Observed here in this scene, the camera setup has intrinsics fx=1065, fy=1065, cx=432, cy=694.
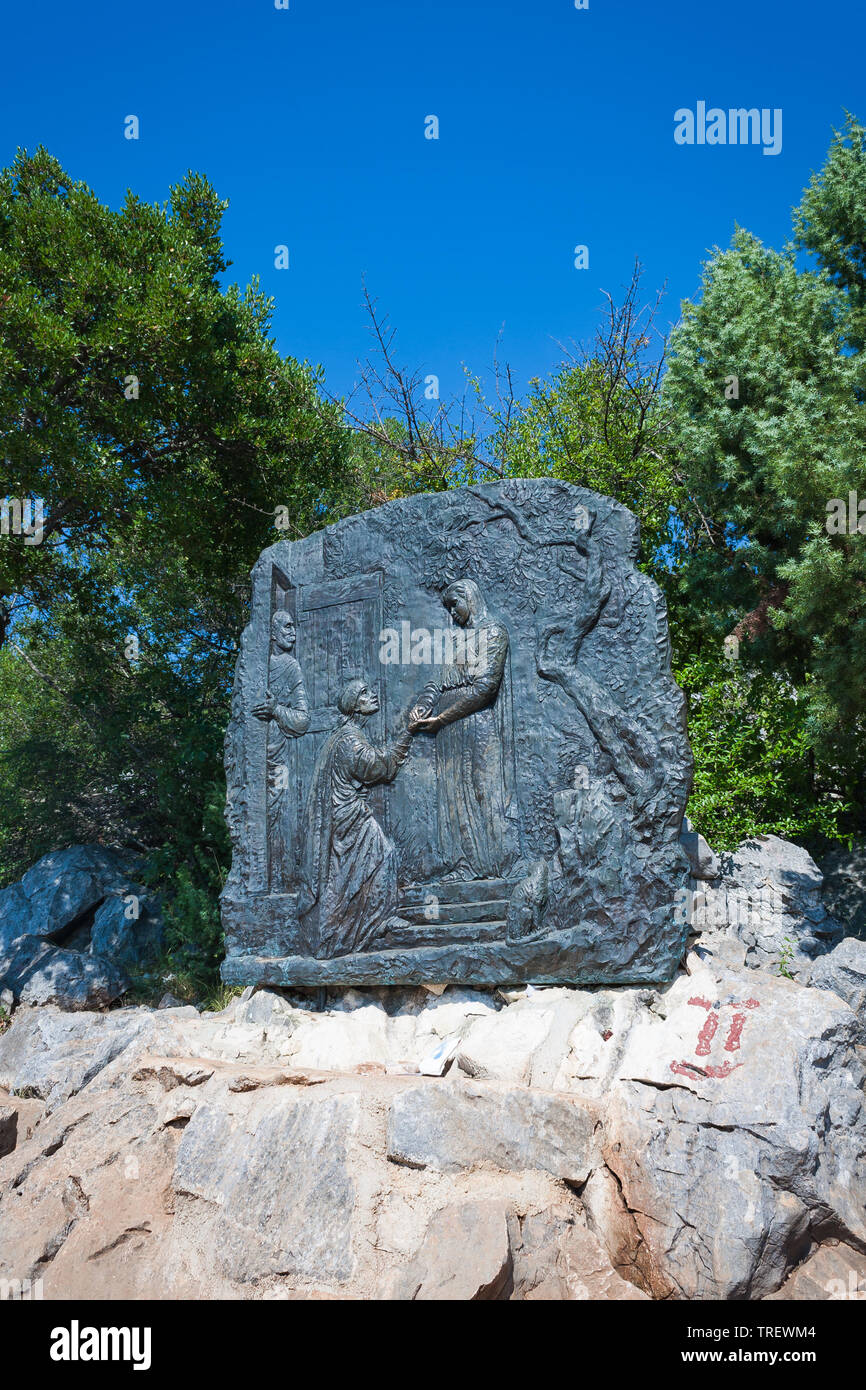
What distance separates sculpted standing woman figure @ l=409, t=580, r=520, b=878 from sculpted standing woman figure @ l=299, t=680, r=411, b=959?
38cm

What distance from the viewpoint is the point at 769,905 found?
9.11 metres

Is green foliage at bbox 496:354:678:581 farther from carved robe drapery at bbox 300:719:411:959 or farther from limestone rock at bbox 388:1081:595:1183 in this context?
limestone rock at bbox 388:1081:595:1183

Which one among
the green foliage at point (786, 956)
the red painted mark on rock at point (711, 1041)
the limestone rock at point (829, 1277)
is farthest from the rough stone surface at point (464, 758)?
the limestone rock at point (829, 1277)

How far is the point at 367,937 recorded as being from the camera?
7.66 meters

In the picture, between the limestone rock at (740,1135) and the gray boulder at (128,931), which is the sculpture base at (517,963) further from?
the gray boulder at (128,931)

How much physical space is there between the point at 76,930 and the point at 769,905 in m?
7.61

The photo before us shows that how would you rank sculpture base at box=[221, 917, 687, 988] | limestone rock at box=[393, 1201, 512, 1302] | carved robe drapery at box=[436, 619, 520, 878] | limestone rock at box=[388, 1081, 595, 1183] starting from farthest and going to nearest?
carved robe drapery at box=[436, 619, 520, 878]
sculpture base at box=[221, 917, 687, 988]
limestone rock at box=[388, 1081, 595, 1183]
limestone rock at box=[393, 1201, 512, 1302]

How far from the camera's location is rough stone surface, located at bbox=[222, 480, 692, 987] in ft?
22.7

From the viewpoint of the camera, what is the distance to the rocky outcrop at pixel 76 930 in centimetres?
1099

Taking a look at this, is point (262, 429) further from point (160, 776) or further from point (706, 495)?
point (706, 495)

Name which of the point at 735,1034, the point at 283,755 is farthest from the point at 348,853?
the point at 735,1034

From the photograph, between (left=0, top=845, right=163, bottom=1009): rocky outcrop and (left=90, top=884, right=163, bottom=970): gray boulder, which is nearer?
(left=0, top=845, right=163, bottom=1009): rocky outcrop

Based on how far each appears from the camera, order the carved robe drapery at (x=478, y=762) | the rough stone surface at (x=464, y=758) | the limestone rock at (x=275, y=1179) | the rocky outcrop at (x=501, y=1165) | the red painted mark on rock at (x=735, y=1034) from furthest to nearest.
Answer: the carved robe drapery at (x=478, y=762)
the rough stone surface at (x=464, y=758)
the red painted mark on rock at (x=735, y=1034)
the limestone rock at (x=275, y=1179)
the rocky outcrop at (x=501, y=1165)

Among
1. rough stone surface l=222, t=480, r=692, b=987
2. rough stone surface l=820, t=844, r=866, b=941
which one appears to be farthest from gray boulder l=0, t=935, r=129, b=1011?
rough stone surface l=820, t=844, r=866, b=941
